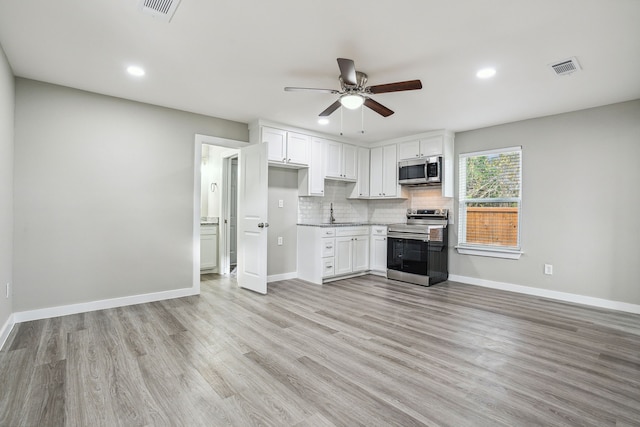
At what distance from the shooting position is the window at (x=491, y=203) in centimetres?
465

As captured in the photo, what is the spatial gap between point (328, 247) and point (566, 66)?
3.59 meters

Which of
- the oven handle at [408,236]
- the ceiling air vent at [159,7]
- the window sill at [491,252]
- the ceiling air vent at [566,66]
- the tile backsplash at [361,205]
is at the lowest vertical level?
the window sill at [491,252]

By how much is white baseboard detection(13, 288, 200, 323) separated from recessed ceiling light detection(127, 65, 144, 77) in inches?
101

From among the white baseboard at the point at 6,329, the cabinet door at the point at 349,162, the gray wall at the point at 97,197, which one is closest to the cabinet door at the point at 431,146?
the cabinet door at the point at 349,162

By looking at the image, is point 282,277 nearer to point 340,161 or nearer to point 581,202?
point 340,161

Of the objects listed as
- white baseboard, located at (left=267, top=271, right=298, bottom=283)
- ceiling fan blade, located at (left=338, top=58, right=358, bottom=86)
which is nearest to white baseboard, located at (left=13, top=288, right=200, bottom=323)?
white baseboard, located at (left=267, top=271, right=298, bottom=283)

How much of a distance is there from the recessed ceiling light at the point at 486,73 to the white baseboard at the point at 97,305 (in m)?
4.27

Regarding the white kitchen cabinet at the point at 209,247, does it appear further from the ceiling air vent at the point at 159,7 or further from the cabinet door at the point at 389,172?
the ceiling air vent at the point at 159,7

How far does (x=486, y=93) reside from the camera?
139 inches

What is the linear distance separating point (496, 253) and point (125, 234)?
519 cm

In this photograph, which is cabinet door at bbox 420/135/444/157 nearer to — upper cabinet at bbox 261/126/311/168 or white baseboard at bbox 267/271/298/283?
upper cabinet at bbox 261/126/311/168

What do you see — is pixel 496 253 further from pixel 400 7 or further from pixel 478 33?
pixel 400 7

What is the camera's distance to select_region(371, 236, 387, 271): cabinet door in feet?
Answer: 18.2

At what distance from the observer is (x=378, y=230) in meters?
5.66
